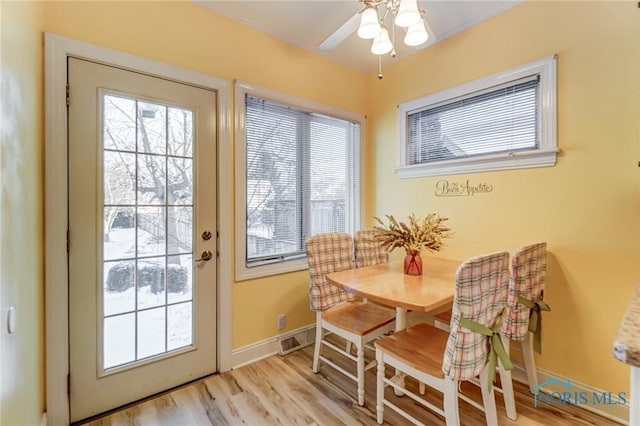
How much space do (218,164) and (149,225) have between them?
61 centimetres

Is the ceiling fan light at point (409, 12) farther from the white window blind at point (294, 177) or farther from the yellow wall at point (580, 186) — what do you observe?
the white window blind at point (294, 177)

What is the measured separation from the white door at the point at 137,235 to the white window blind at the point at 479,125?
1.81 meters

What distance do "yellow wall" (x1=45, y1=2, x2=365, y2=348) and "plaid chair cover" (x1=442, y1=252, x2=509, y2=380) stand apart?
4.89 feet

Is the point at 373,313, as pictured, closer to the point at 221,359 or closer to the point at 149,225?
the point at 221,359

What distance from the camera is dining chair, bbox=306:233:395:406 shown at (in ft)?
6.15

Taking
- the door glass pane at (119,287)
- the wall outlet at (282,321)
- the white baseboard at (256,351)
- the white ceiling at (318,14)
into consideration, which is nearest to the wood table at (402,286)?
the wall outlet at (282,321)

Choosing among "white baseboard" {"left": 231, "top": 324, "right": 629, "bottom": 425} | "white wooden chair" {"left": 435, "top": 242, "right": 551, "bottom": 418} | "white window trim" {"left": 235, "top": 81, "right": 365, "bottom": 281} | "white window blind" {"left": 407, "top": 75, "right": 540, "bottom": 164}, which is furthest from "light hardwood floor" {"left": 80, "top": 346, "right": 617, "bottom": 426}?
"white window blind" {"left": 407, "top": 75, "right": 540, "bottom": 164}

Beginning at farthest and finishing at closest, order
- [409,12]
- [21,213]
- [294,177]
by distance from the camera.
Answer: [294,177], [409,12], [21,213]

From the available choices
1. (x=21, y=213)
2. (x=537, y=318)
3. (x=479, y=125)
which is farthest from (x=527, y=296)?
(x=21, y=213)

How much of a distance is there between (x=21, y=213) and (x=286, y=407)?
66.8 inches

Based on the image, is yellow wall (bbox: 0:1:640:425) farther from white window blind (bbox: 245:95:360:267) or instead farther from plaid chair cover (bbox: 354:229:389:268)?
plaid chair cover (bbox: 354:229:389:268)

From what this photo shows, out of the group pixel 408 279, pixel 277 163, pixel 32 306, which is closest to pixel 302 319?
pixel 408 279

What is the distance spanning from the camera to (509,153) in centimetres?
204

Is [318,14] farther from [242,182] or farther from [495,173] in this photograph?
[495,173]
